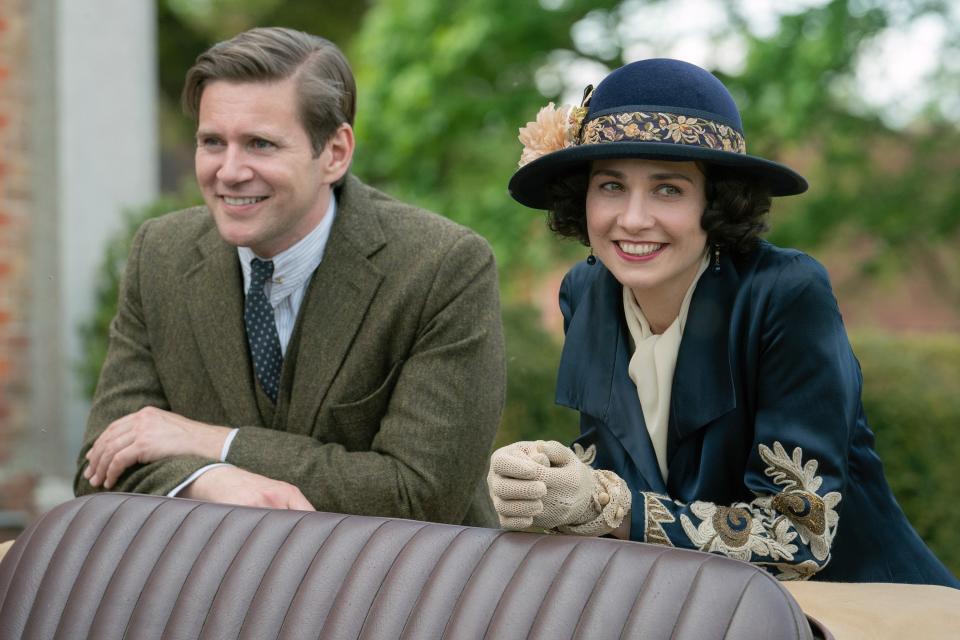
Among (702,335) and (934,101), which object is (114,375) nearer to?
(702,335)

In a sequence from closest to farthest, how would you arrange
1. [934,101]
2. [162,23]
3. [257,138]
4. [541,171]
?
[541,171] → [257,138] → [934,101] → [162,23]

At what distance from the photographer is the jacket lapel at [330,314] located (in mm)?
2947

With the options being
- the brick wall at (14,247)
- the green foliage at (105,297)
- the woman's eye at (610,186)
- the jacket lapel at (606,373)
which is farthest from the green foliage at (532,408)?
the woman's eye at (610,186)

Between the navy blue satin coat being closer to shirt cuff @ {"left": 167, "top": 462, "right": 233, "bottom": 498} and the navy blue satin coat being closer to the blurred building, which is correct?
shirt cuff @ {"left": 167, "top": 462, "right": 233, "bottom": 498}

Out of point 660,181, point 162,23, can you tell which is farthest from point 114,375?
point 162,23

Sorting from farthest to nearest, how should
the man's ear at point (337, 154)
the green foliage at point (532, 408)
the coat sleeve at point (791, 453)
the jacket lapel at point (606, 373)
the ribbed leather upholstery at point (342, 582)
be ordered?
1. the green foliage at point (532, 408)
2. the man's ear at point (337, 154)
3. the jacket lapel at point (606, 373)
4. the coat sleeve at point (791, 453)
5. the ribbed leather upholstery at point (342, 582)

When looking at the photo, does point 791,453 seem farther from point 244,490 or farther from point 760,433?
point 244,490

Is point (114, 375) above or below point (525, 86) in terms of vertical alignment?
below

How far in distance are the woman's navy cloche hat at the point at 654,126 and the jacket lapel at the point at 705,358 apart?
0.22 meters

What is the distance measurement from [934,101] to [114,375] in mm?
6601

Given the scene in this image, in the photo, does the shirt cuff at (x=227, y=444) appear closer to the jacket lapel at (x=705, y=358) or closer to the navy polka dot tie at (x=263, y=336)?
the navy polka dot tie at (x=263, y=336)

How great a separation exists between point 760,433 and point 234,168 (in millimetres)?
1401

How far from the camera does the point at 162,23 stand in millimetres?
13742

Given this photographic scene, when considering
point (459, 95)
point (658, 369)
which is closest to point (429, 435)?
point (658, 369)
